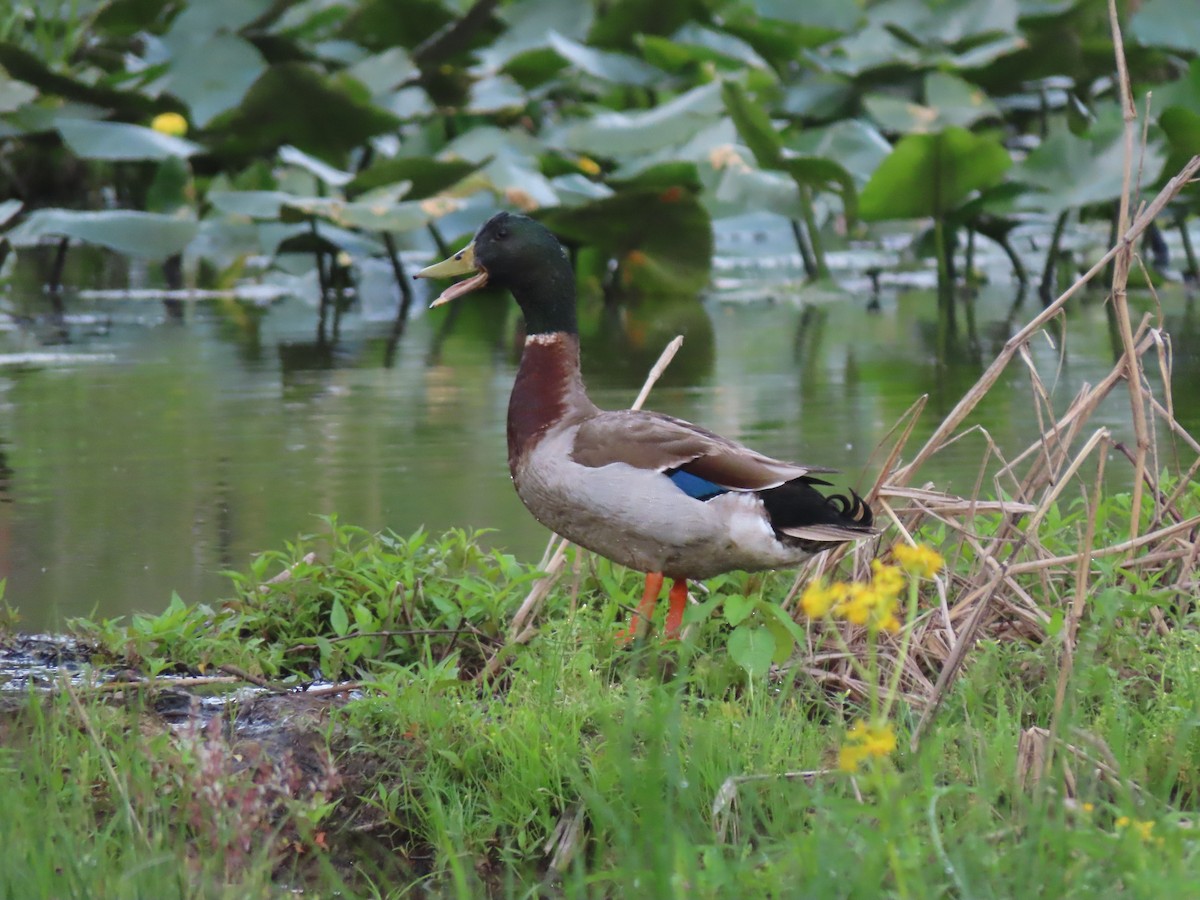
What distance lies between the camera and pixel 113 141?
11.6 m

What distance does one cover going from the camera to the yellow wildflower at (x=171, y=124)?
1283cm

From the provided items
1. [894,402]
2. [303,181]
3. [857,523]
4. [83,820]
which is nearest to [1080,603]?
[857,523]

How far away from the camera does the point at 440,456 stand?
20.2ft

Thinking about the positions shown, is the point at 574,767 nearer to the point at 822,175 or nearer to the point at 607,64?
the point at 822,175

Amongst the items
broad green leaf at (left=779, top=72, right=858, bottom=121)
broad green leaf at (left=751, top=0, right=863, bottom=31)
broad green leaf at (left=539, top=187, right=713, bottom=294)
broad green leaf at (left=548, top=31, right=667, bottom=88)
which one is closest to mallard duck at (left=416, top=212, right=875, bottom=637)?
broad green leaf at (left=539, top=187, right=713, bottom=294)

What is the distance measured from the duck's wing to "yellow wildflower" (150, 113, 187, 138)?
10.00 metres

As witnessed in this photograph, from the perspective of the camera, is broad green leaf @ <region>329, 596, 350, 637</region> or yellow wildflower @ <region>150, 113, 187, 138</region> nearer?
broad green leaf @ <region>329, 596, 350, 637</region>

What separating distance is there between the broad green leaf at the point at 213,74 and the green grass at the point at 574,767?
369 inches

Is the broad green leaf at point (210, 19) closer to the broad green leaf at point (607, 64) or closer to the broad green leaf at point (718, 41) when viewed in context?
the broad green leaf at point (607, 64)

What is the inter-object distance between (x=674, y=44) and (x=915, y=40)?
2066 millimetres

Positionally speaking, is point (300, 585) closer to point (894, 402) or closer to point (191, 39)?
point (894, 402)

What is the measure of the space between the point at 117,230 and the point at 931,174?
498cm

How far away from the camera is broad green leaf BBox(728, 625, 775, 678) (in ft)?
10.6

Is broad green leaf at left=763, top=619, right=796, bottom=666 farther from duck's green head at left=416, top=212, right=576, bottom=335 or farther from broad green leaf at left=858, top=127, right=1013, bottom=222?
broad green leaf at left=858, top=127, right=1013, bottom=222
